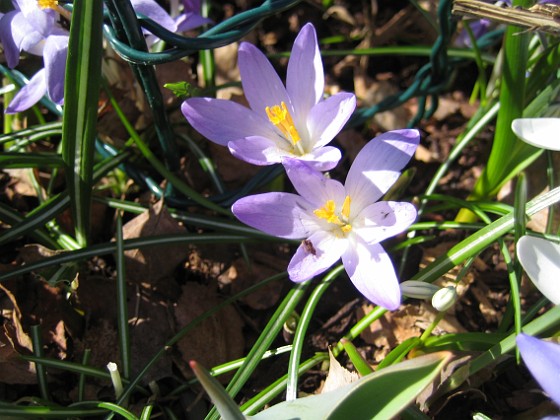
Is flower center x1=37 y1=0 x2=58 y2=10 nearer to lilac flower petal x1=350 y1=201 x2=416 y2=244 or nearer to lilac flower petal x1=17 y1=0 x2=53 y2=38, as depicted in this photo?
lilac flower petal x1=17 y1=0 x2=53 y2=38

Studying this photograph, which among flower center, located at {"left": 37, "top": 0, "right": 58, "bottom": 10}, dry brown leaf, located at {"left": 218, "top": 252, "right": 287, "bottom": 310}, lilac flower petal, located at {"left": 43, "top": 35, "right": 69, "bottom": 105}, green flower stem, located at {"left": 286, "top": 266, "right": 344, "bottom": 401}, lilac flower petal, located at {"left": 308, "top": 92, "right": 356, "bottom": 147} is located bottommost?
dry brown leaf, located at {"left": 218, "top": 252, "right": 287, "bottom": 310}

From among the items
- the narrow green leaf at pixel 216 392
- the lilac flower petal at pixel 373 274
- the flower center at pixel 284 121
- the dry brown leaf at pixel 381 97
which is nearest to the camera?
the narrow green leaf at pixel 216 392

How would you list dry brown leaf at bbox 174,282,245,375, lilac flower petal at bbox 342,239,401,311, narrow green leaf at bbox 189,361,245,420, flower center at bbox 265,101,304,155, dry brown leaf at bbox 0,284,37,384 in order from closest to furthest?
narrow green leaf at bbox 189,361,245,420 → lilac flower petal at bbox 342,239,401,311 → flower center at bbox 265,101,304,155 → dry brown leaf at bbox 0,284,37,384 → dry brown leaf at bbox 174,282,245,375

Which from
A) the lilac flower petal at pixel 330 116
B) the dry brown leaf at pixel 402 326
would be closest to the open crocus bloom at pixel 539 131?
the lilac flower petal at pixel 330 116

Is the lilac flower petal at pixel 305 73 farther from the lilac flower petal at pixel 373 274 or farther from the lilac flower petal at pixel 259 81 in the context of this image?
the lilac flower petal at pixel 373 274

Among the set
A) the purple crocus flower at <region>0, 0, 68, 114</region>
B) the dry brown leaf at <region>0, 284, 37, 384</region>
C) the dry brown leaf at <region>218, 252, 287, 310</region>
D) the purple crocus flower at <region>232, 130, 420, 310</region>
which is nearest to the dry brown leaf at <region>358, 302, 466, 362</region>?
the dry brown leaf at <region>218, 252, 287, 310</region>
